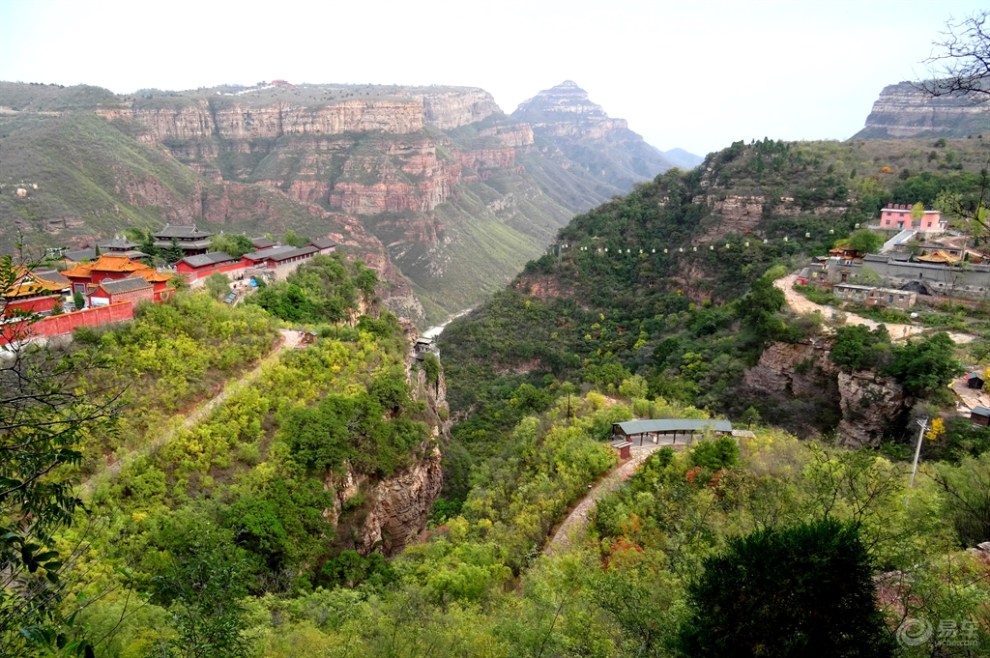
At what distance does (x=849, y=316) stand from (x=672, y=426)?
16.6m

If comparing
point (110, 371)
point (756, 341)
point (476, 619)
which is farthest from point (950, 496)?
point (110, 371)

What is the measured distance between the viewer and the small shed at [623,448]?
72.1 feet

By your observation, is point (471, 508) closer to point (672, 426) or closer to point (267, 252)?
point (672, 426)

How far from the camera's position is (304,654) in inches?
479

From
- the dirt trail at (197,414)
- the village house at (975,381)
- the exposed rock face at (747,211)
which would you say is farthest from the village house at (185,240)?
the village house at (975,381)

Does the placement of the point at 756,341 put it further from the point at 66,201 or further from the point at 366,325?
the point at 66,201

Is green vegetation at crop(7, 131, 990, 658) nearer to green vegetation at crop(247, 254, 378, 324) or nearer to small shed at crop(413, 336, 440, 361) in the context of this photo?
green vegetation at crop(247, 254, 378, 324)

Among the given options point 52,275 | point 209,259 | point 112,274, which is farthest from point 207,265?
point 52,275

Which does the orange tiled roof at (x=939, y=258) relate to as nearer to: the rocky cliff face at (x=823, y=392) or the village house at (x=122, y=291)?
the rocky cliff face at (x=823, y=392)

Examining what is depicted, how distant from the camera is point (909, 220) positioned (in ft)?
142

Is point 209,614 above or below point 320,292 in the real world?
above

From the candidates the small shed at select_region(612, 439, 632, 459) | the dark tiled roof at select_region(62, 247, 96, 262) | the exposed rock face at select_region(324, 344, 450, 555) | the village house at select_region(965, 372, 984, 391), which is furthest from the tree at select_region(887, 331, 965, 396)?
the dark tiled roof at select_region(62, 247, 96, 262)

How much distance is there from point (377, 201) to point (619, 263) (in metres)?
70.1

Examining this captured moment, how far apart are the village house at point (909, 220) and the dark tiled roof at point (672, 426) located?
101 ft
